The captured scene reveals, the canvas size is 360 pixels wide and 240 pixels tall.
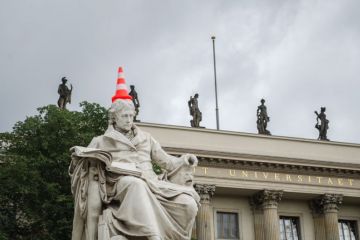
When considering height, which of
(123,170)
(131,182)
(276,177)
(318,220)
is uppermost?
(276,177)

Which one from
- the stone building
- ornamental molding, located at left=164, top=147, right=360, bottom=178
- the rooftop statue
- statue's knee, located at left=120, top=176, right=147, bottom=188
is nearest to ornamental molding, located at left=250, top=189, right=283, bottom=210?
the stone building

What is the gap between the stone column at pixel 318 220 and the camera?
38.3 meters

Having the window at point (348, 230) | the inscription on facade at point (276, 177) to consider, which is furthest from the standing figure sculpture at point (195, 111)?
the window at point (348, 230)

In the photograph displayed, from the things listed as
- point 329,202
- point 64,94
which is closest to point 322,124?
point 329,202

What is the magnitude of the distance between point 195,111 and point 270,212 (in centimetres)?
697

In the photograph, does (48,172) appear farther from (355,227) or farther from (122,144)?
(355,227)

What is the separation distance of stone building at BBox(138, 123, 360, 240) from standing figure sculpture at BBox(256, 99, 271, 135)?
54.3 inches

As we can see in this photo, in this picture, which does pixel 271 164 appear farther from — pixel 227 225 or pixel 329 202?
pixel 227 225

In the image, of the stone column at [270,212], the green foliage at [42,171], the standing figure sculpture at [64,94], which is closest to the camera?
the green foliage at [42,171]

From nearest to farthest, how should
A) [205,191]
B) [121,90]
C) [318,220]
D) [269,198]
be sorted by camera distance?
[121,90]
[205,191]
[269,198]
[318,220]

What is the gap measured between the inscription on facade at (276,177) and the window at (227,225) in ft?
7.60

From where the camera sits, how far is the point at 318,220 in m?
38.8

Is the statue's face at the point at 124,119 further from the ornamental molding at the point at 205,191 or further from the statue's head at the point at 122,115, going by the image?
the ornamental molding at the point at 205,191

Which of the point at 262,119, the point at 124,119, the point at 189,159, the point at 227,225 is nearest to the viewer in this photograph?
the point at 189,159
